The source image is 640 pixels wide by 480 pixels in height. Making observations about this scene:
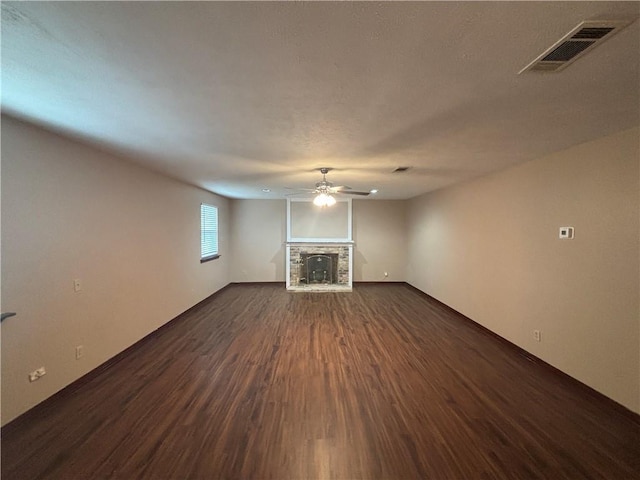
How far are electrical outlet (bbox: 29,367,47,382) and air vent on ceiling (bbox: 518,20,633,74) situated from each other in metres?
4.01

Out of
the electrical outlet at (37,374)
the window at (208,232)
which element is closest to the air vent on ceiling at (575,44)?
the electrical outlet at (37,374)

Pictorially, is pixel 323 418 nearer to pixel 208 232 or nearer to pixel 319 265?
pixel 208 232

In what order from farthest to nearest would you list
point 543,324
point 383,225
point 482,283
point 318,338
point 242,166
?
1. point 383,225
2. point 482,283
3. point 318,338
4. point 242,166
5. point 543,324

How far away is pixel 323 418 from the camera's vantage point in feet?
7.31

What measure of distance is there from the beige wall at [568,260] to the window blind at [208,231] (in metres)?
5.15

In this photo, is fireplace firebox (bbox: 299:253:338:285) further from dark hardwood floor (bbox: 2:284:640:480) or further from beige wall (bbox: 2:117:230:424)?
beige wall (bbox: 2:117:230:424)

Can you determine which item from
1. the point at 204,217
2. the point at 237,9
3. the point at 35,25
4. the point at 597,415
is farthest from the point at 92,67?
the point at 204,217

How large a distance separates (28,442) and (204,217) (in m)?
4.43

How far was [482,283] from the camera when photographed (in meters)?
4.23

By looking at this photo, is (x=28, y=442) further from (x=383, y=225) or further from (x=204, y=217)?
(x=383, y=225)

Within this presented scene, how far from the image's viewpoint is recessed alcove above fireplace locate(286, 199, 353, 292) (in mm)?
7320

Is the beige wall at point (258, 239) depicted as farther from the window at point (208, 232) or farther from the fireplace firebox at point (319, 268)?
the window at point (208, 232)

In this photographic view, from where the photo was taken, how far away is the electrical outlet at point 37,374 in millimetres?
2207

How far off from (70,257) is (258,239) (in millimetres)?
5024
